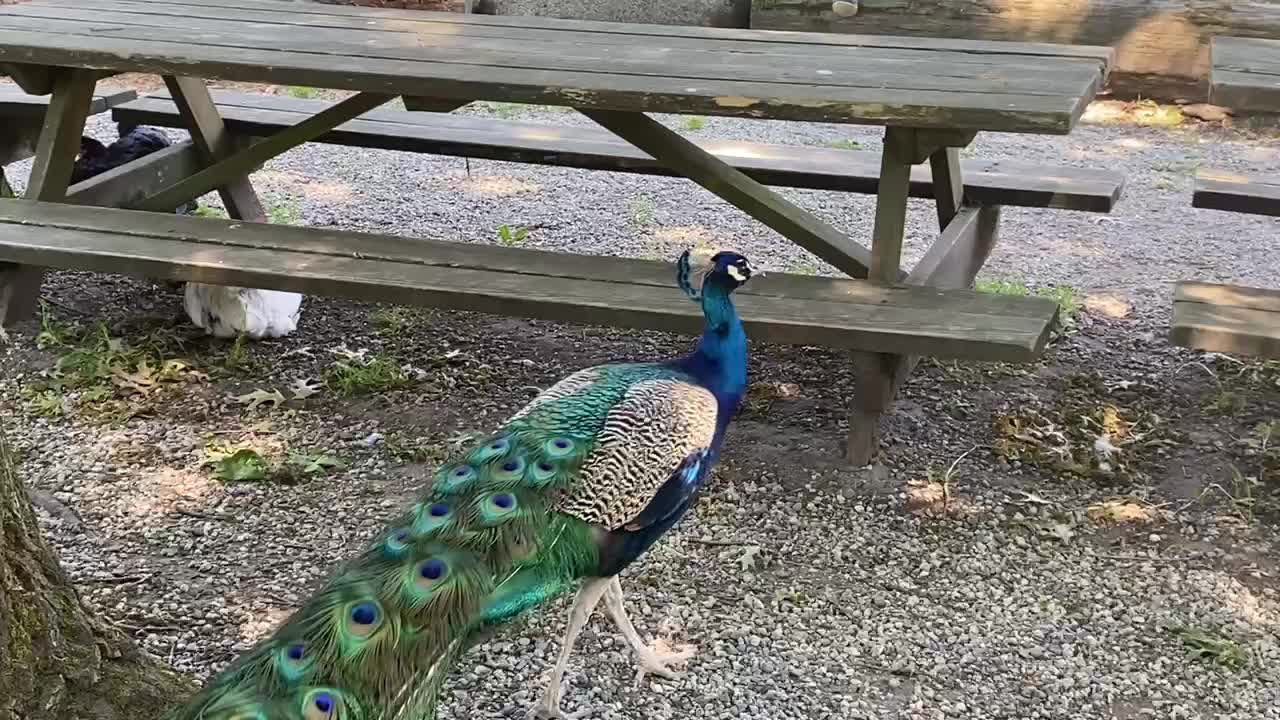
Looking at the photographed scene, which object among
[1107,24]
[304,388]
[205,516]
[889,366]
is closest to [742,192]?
[889,366]

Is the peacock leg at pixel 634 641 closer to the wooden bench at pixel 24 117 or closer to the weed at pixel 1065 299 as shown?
the weed at pixel 1065 299

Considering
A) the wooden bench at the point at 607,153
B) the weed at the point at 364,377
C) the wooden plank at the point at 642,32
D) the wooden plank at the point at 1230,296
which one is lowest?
the weed at the point at 364,377

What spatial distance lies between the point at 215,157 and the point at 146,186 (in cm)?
32

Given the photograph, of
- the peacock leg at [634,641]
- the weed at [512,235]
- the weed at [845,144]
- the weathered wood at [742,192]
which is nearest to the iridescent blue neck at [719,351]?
the peacock leg at [634,641]

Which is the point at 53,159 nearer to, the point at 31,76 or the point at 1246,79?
the point at 31,76

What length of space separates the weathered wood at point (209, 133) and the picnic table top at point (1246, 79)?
3.71 meters

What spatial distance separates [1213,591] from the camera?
3146 millimetres

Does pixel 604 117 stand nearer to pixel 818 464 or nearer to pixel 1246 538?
pixel 818 464

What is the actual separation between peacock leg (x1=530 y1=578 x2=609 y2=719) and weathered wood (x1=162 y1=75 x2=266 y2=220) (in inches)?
125

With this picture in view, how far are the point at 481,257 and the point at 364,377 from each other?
707 millimetres

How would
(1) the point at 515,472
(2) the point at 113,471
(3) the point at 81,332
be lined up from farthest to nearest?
1. (3) the point at 81,332
2. (2) the point at 113,471
3. (1) the point at 515,472

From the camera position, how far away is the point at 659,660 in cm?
284

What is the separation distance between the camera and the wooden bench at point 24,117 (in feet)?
17.3

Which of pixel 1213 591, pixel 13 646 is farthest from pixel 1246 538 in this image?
pixel 13 646
